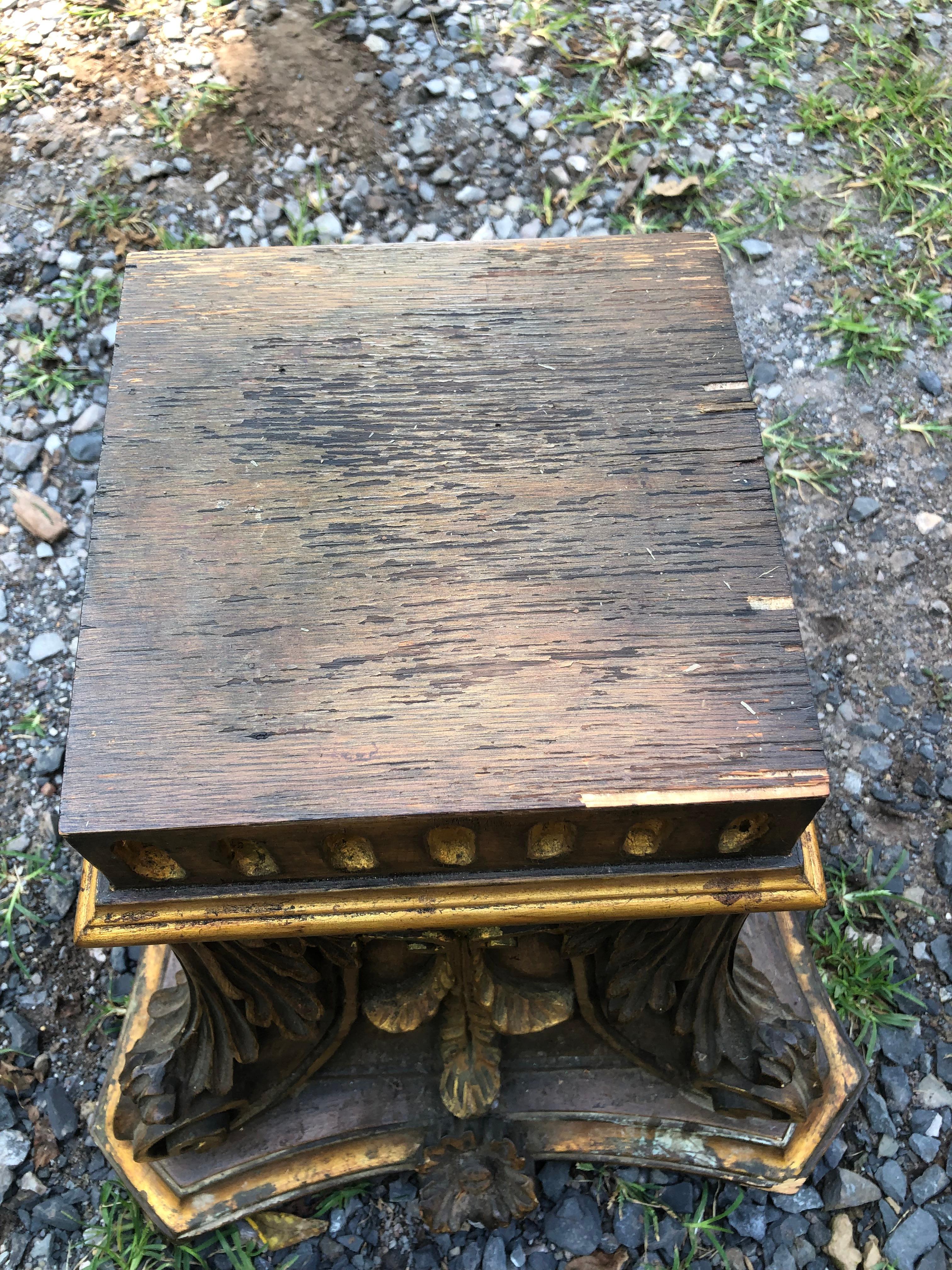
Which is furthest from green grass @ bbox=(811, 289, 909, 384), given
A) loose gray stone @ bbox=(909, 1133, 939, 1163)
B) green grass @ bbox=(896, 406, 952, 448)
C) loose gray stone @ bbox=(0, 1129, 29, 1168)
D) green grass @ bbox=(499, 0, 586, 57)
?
loose gray stone @ bbox=(0, 1129, 29, 1168)

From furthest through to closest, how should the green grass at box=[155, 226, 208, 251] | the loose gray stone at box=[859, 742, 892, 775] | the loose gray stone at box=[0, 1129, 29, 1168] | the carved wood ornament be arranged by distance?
the green grass at box=[155, 226, 208, 251]
the loose gray stone at box=[859, 742, 892, 775]
the loose gray stone at box=[0, 1129, 29, 1168]
the carved wood ornament

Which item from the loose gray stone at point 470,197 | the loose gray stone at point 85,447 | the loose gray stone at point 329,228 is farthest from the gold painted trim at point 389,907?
the loose gray stone at point 470,197

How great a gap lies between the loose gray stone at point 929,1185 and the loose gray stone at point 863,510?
113 cm

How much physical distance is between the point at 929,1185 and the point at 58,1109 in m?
1.27

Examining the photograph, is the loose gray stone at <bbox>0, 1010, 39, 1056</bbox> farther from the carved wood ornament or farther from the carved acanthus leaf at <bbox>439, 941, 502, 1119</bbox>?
the carved acanthus leaf at <bbox>439, 941, 502, 1119</bbox>

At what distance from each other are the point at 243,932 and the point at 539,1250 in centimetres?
79

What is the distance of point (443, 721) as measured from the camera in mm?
1018

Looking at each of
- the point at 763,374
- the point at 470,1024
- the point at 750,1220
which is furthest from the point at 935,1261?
the point at 763,374

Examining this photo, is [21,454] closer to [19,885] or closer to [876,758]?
[19,885]

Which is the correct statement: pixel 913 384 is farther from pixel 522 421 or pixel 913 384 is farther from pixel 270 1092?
pixel 270 1092

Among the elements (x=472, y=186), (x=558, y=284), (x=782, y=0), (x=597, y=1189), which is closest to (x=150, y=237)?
(x=472, y=186)

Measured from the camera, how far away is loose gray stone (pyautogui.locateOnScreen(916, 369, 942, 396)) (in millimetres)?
2240

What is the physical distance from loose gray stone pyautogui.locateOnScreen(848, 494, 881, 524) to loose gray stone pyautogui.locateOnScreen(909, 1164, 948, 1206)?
1.13 meters

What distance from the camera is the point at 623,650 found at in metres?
1.06
